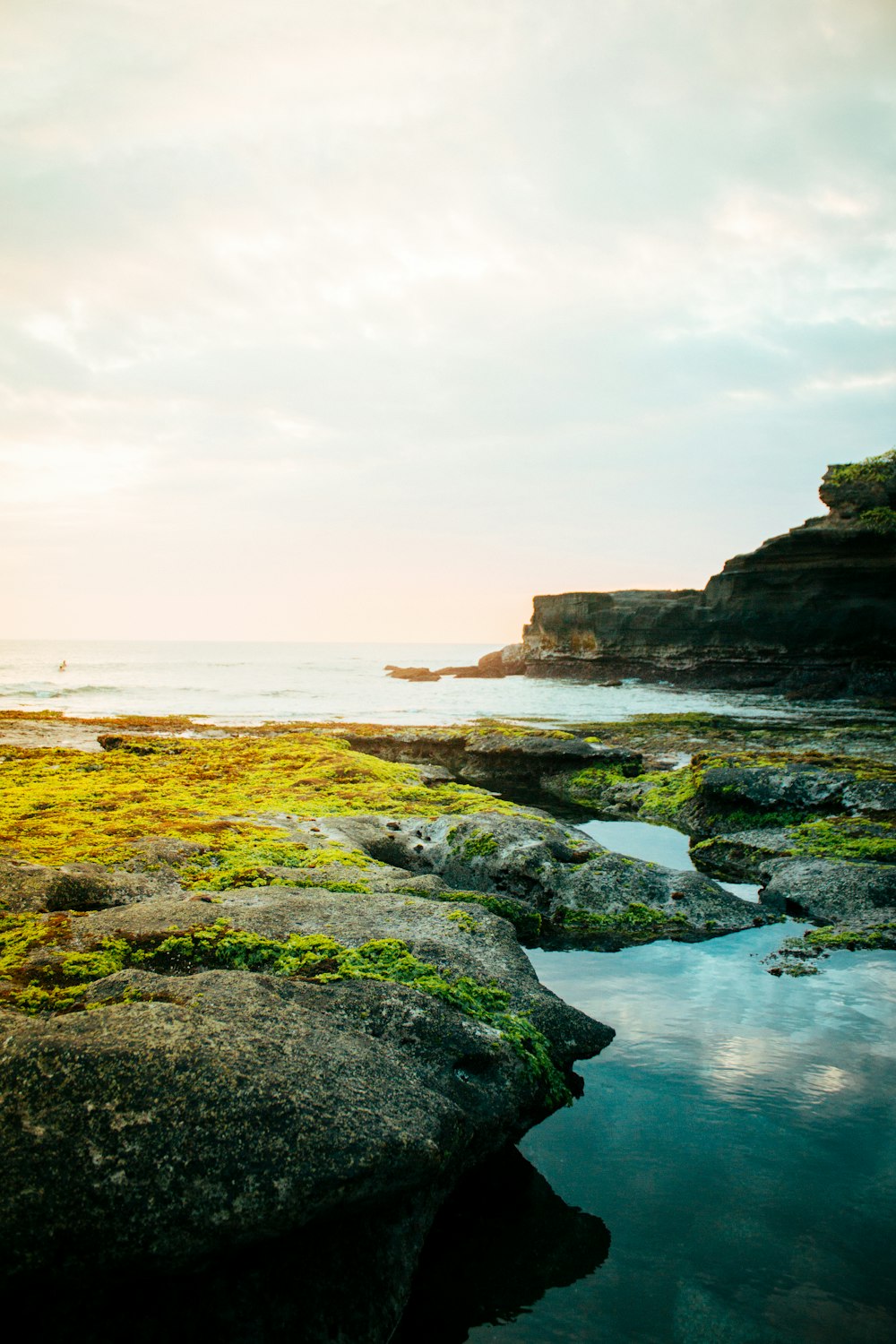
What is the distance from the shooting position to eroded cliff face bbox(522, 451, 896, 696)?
41.8 m

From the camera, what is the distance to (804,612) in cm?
4541

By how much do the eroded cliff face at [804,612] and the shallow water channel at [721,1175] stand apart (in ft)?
137

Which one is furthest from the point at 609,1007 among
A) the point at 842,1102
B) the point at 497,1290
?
the point at 497,1290

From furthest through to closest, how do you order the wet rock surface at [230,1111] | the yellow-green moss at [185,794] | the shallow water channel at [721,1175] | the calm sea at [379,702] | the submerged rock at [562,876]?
1. the calm sea at [379,702]
2. the yellow-green moss at [185,794]
3. the submerged rock at [562,876]
4. the shallow water channel at [721,1175]
5. the wet rock surface at [230,1111]

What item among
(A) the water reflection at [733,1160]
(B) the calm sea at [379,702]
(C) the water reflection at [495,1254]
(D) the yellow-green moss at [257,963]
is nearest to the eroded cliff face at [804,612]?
(B) the calm sea at [379,702]

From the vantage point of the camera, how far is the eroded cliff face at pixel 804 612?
137 ft

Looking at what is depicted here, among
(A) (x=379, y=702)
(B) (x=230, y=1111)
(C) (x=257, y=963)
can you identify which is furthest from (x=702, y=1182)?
(A) (x=379, y=702)

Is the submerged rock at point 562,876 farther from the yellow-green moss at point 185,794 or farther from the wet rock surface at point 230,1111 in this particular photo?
the wet rock surface at point 230,1111

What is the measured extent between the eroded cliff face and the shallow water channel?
41.8 meters

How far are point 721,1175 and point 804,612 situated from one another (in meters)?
46.8

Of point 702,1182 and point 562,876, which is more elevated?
point 562,876

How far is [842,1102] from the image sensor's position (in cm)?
480

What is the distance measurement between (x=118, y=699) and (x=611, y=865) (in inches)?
1479

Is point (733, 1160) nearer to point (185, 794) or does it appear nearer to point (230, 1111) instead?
point (230, 1111)
